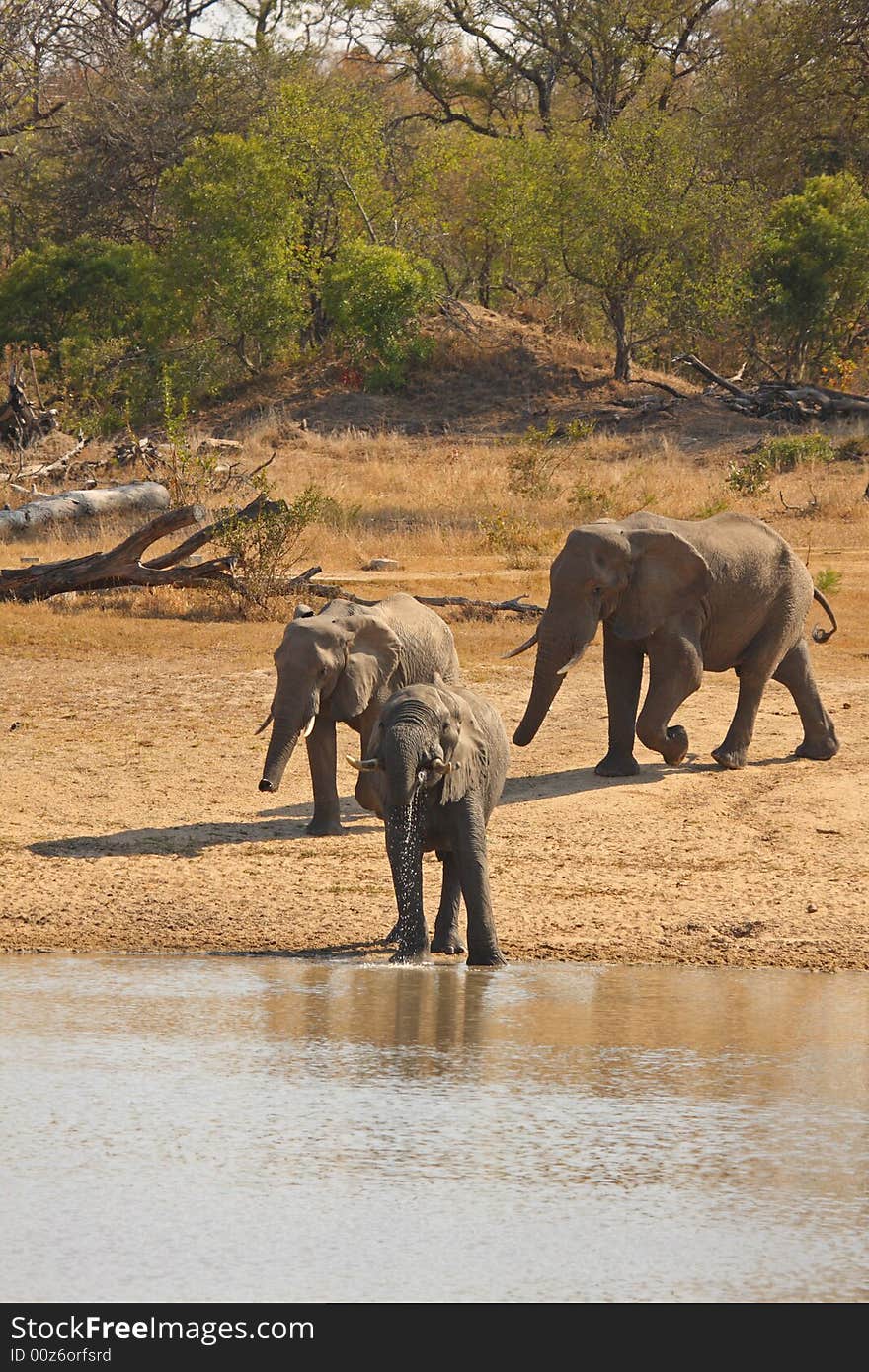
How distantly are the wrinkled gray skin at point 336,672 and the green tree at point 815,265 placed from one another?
24.1 m

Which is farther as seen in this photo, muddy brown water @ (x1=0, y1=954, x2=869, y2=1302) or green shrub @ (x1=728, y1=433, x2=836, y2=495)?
green shrub @ (x1=728, y1=433, x2=836, y2=495)

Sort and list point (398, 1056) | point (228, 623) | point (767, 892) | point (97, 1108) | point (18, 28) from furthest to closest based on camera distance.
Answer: point (18, 28), point (228, 623), point (767, 892), point (398, 1056), point (97, 1108)

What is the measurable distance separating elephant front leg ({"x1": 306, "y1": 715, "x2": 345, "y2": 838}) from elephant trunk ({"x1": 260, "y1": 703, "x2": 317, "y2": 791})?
0.83 feet

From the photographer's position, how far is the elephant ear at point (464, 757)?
284 inches

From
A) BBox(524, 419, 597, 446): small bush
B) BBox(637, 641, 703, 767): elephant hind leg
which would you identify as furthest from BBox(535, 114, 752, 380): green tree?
BBox(637, 641, 703, 767): elephant hind leg

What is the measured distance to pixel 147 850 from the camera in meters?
9.41

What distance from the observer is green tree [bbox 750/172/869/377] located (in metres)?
32.2

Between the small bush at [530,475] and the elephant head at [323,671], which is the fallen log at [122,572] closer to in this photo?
the elephant head at [323,671]

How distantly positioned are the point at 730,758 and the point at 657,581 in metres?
1.25

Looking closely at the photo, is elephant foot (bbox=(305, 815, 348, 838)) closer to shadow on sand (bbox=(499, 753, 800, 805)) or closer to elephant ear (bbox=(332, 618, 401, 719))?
elephant ear (bbox=(332, 618, 401, 719))

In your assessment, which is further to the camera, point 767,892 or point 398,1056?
point 767,892

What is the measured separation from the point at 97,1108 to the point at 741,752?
21.3ft
